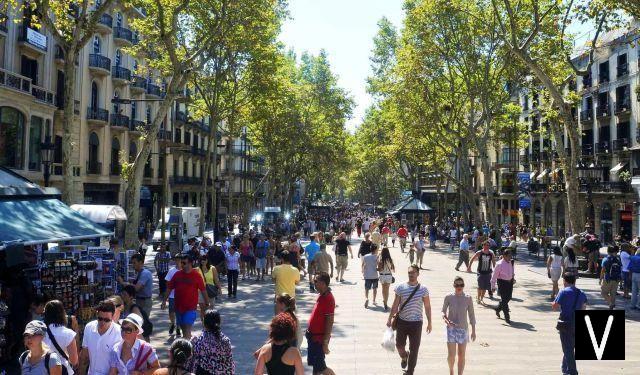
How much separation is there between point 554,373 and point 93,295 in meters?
8.30

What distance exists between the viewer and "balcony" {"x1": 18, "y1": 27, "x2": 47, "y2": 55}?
2442 cm

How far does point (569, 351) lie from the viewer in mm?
7246

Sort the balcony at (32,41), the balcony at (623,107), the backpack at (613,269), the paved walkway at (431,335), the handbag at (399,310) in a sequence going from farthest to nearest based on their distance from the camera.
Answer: the balcony at (623,107)
the balcony at (32,41)
the backpack at (613,269)
the paved walkway at (431,335)
the handbag at (399,310)

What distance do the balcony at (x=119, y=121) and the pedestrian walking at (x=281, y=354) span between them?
32.6 metres

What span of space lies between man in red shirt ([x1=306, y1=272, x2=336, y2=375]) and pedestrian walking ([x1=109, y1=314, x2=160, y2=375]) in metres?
2.06

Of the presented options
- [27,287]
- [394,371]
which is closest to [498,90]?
[394,371]

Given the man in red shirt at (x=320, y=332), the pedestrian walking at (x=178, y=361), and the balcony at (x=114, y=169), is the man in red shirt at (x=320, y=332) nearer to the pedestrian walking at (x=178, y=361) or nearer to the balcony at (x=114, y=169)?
the pedestrian walking at (x=178, y=361)

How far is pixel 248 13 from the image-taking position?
17531 millimetres

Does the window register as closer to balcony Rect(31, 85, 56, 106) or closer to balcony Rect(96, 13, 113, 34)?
balcony Rect(31, 85, 56, 106)

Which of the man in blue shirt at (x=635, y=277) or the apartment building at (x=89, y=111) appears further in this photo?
the apartment building at (x=89, y=111)

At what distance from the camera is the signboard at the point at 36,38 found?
24.7 m

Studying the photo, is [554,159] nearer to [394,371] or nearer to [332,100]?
[332,100]

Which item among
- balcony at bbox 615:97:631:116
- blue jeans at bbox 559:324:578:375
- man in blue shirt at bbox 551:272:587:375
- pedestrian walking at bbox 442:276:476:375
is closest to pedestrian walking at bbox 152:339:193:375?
pedestrian walking at bbox 442:276:476:375

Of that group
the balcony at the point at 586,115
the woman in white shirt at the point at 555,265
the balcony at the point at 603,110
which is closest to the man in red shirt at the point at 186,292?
the woman in white shirt at the point at 555,265
